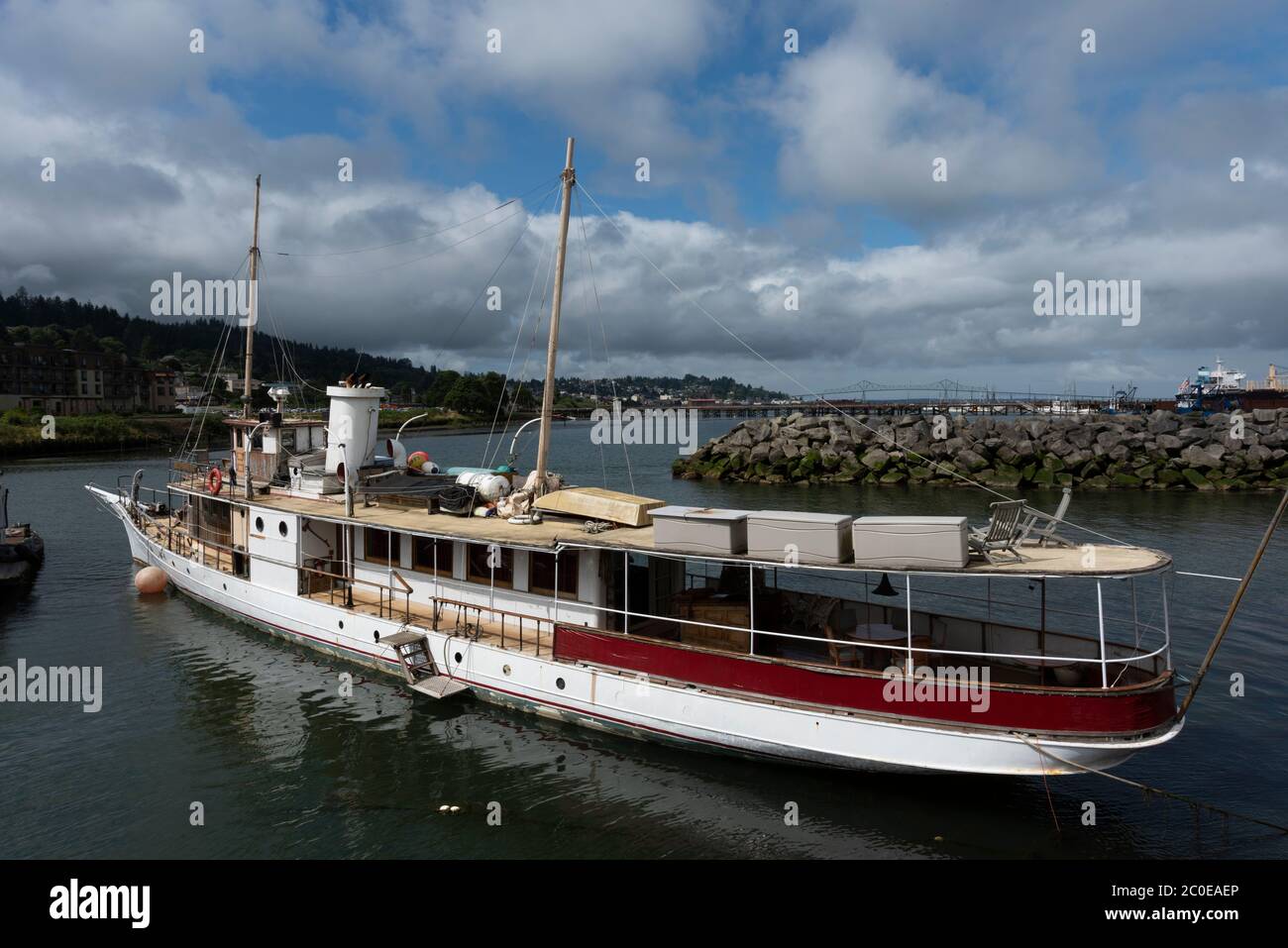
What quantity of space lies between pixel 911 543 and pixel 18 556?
2908 centimetres

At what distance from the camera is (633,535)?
543 inches

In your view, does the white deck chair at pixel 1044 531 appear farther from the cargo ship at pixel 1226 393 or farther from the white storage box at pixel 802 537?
the cargo ship at pixel 1226 393

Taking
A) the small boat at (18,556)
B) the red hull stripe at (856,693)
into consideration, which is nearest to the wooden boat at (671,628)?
the red hull stripe at (856,693)

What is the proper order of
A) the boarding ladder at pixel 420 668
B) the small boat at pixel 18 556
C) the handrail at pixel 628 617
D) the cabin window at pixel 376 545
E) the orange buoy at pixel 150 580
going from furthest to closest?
1. the small boat at pixel 18 556
2. the orange buoy at pixel 150 580
3. the cabin window at pixel 376 545
4. the boarding ladder at pixel 420 668
5. the handrail at pixel 628 617

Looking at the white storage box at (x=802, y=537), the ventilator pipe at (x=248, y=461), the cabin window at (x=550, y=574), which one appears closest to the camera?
the white storage box at (x=802, y=537)

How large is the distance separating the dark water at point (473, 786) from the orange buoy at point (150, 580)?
15.6 feet

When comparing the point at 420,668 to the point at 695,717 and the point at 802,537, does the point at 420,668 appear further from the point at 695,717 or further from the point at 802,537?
the point at 802,537

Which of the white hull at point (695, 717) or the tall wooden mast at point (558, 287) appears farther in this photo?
the tall wooden mast at point (558, 287)

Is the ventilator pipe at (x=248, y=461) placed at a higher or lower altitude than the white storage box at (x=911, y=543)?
higher

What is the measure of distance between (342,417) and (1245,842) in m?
19.5

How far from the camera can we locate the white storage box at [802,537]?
11461mm

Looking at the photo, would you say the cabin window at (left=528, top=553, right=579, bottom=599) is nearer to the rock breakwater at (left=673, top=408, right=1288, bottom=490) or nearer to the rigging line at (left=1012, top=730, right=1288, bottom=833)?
the rigging line at (left=1012, top=730, right=1288, bottom=833)
